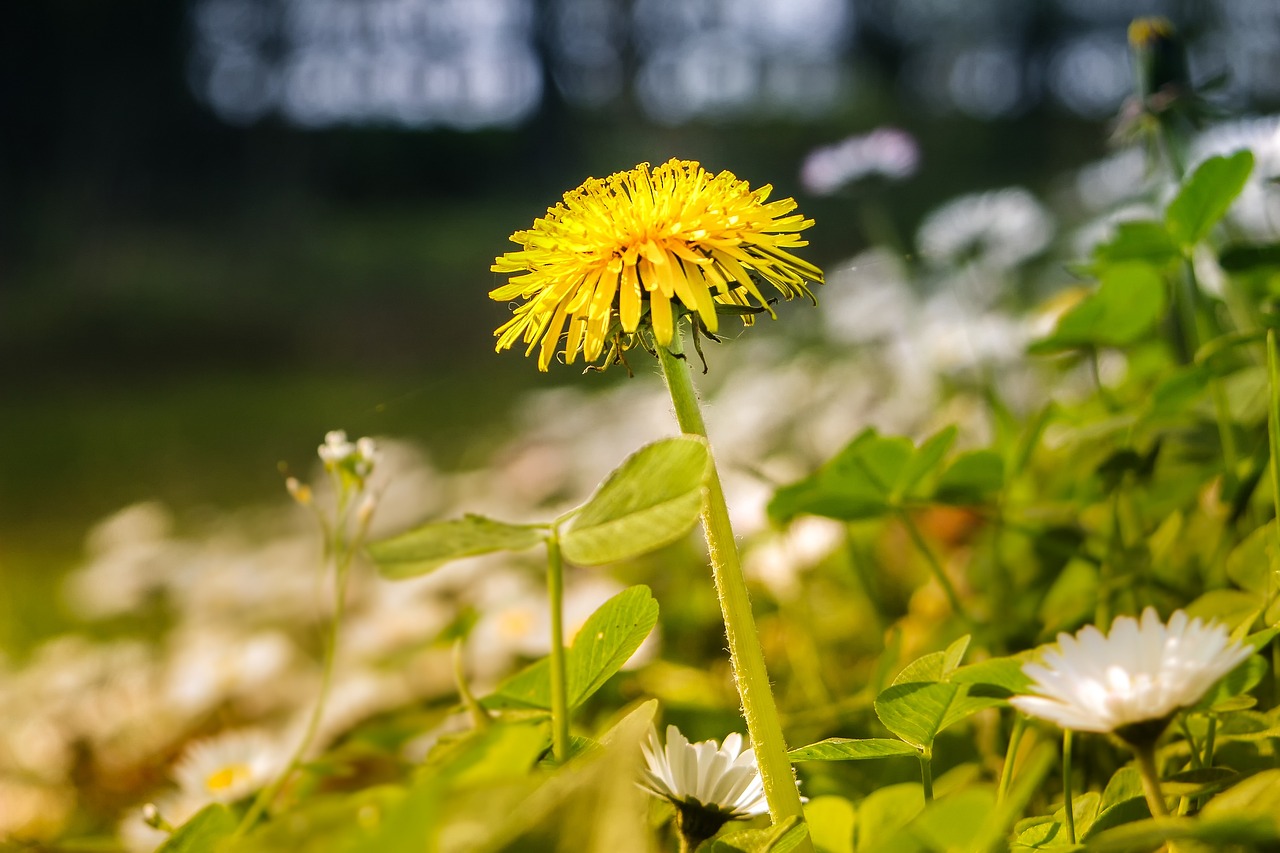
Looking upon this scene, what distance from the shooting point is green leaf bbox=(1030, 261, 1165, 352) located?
21.0 inches

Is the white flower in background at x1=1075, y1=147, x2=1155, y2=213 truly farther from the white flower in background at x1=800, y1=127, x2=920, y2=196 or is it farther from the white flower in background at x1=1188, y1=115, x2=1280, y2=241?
the white flower in background at x1=800, y1=127, x2=920, y2=196

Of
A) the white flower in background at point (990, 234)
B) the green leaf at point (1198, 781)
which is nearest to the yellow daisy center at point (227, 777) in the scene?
the green leaf at point (1198, 781)

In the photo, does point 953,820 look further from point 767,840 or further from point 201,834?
point 201,834

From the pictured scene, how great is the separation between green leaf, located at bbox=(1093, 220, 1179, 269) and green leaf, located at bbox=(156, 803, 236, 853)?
18.8 inches

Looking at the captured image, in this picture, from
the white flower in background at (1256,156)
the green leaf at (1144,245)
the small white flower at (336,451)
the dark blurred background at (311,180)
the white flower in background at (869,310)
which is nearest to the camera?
the small white flower at (336,451)

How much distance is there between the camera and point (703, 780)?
1.05 feet

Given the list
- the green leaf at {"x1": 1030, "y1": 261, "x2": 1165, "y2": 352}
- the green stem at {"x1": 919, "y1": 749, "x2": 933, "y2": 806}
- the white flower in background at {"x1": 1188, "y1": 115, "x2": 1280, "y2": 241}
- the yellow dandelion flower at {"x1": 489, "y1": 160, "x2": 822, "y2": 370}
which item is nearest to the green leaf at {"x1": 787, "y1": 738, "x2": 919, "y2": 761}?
the green stem at {"x1": 919, "y1": 749, "x2": 933, "y2": 806}

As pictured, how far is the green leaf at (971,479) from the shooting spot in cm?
49

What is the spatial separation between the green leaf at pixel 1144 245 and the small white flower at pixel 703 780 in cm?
35

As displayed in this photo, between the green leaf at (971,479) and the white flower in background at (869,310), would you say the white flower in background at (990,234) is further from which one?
the green leaf at (971,479)

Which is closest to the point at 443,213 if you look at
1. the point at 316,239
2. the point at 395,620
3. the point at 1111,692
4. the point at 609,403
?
the point at 316,239

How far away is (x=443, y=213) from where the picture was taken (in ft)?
24.2

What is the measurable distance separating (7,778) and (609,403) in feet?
3.19

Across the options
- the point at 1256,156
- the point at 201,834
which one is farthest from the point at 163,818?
the point at 1256,156
